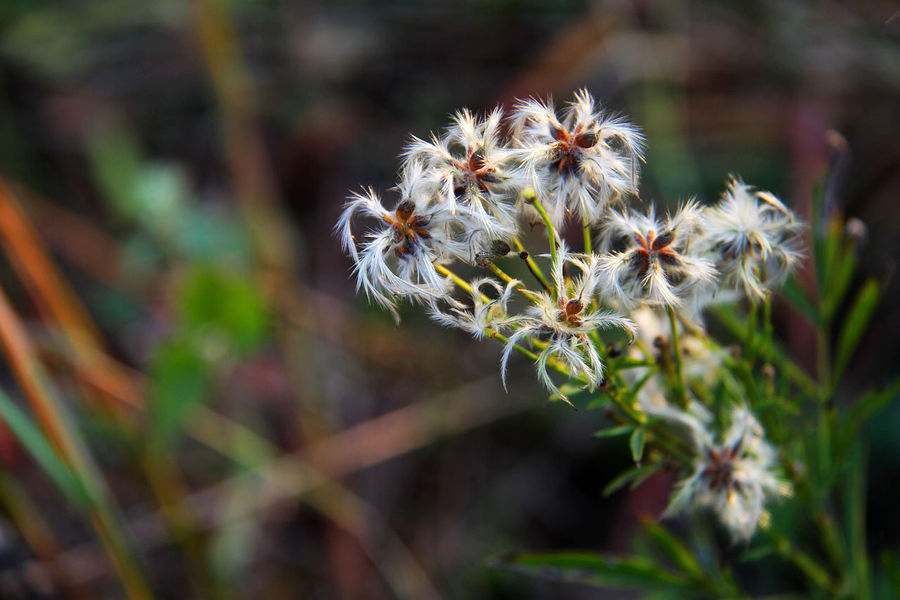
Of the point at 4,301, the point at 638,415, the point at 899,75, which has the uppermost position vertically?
the point at 899,75

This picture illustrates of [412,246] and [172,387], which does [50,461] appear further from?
[412,246]

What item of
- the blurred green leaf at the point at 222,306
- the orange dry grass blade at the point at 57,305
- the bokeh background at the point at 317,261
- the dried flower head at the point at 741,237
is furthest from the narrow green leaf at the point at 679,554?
the orange dry grass blade at the point at 57,305

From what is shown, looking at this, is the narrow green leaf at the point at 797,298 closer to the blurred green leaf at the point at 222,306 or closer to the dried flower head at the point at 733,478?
the dried flower head at the point at 733,478

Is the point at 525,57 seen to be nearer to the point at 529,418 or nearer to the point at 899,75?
the point at 899,75

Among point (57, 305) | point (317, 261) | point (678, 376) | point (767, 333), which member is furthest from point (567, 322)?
point (317, 261)

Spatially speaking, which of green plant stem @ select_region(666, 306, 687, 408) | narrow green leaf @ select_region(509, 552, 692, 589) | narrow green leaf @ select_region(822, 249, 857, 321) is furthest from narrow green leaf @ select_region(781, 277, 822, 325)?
narrow green leaf @ select_region(509, 552, 692, 589)

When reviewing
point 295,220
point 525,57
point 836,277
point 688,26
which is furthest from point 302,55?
point 836,277
